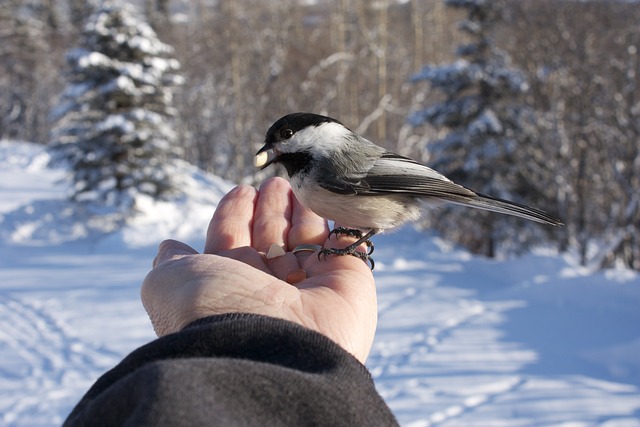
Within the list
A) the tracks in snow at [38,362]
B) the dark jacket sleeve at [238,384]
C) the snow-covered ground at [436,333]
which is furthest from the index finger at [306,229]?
the tracks in snow at [38,362]

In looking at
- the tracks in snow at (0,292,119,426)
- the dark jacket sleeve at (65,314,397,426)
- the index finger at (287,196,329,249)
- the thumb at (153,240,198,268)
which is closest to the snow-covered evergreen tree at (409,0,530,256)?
the tracks in snow at (0,292,119,426)

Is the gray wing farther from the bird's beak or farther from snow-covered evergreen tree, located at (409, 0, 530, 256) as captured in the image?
snow-covered evergreen tree, located at (409, 0, 530, 256)

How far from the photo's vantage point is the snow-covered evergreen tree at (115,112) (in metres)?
9.30

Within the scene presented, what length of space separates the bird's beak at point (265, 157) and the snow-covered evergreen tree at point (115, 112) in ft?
24.5

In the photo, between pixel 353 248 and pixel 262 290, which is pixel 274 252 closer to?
pixel 353 248

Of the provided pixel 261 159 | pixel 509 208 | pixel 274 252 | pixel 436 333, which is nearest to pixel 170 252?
pixel 274 252

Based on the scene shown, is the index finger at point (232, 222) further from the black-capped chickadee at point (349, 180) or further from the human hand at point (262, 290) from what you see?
the black-capped chickadee at point (349, 180)

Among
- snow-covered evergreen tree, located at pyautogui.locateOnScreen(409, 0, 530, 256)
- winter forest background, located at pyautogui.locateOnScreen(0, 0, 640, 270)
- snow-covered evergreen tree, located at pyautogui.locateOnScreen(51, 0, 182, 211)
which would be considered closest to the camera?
snow-covered evergreen tree, located at pyautogui.locateOnScreen(51, 0, 182, 211)

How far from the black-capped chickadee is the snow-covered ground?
5.49ft

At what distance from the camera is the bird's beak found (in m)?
2.44

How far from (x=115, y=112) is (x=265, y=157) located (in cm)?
794

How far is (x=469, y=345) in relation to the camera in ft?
15.4

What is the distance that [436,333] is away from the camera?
198 inches

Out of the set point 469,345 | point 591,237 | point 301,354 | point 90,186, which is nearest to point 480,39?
point 591,237
